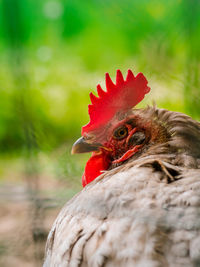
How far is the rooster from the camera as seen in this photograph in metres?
1.10

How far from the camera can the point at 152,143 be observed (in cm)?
155

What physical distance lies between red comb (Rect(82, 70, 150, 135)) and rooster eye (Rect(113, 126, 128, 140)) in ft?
0.24

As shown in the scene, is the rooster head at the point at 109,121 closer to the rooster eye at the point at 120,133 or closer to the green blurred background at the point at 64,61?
the rooster eye at the point at 120,133

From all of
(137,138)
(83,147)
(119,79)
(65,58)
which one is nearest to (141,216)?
(137,138)

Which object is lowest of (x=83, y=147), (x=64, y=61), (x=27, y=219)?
(x=27, y=219)

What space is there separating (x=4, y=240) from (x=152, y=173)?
51.2 inches

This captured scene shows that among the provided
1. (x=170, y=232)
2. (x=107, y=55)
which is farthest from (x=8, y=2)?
(x=107, y=55)

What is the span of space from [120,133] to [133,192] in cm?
44

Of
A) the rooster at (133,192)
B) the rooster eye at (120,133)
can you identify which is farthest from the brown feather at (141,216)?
the rooster eye at (120,133)

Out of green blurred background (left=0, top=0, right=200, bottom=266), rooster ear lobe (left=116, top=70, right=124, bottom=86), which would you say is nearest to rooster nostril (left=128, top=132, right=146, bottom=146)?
rooster ear lobe (left=116, top=70, right=124, bottom=86)

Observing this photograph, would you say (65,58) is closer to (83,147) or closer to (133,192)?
(83,147)

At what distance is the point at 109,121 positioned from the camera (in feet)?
5.51

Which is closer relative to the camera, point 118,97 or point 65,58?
point 118,97

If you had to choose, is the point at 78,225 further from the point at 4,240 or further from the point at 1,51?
the point at 1,51
